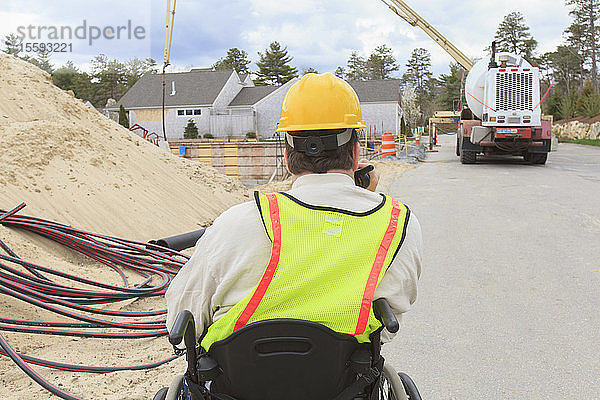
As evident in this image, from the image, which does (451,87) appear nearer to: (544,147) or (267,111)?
(267,111)

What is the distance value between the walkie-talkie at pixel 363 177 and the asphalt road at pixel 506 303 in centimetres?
189

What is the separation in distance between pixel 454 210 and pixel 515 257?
3.45 m

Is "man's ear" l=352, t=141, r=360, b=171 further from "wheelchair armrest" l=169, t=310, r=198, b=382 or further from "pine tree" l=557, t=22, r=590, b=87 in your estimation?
"pine tree" l=557, t=22, r=590, b=87

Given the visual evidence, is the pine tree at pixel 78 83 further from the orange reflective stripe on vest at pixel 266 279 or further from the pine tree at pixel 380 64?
the orange reflective stripe on vest at pixel 266 279

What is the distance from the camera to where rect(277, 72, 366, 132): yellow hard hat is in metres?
2.18

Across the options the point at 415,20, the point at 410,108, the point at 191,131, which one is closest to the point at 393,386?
the point at 415,20

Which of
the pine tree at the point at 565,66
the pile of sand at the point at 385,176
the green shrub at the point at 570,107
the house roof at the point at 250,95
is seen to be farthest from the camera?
the pine tree at the point at 565,66

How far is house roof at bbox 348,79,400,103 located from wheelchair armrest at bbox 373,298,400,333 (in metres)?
54.3

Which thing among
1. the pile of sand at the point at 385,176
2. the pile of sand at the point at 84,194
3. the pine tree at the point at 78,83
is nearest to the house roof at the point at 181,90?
the pine tree at the point at 78,83

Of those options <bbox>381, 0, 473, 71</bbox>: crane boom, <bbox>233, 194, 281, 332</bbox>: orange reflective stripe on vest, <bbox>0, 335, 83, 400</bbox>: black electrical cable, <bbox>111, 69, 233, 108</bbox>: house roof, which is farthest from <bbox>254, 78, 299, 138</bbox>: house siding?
<bbox>233, 194, 281, 332</bbox>: orange reflective stripe on vest

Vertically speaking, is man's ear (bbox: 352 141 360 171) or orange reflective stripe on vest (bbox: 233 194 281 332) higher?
man's ear (bbox: 352 141 360 171)

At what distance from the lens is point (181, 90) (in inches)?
2235

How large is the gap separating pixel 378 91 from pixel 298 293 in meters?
56.1

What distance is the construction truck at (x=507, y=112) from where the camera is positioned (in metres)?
18.1
